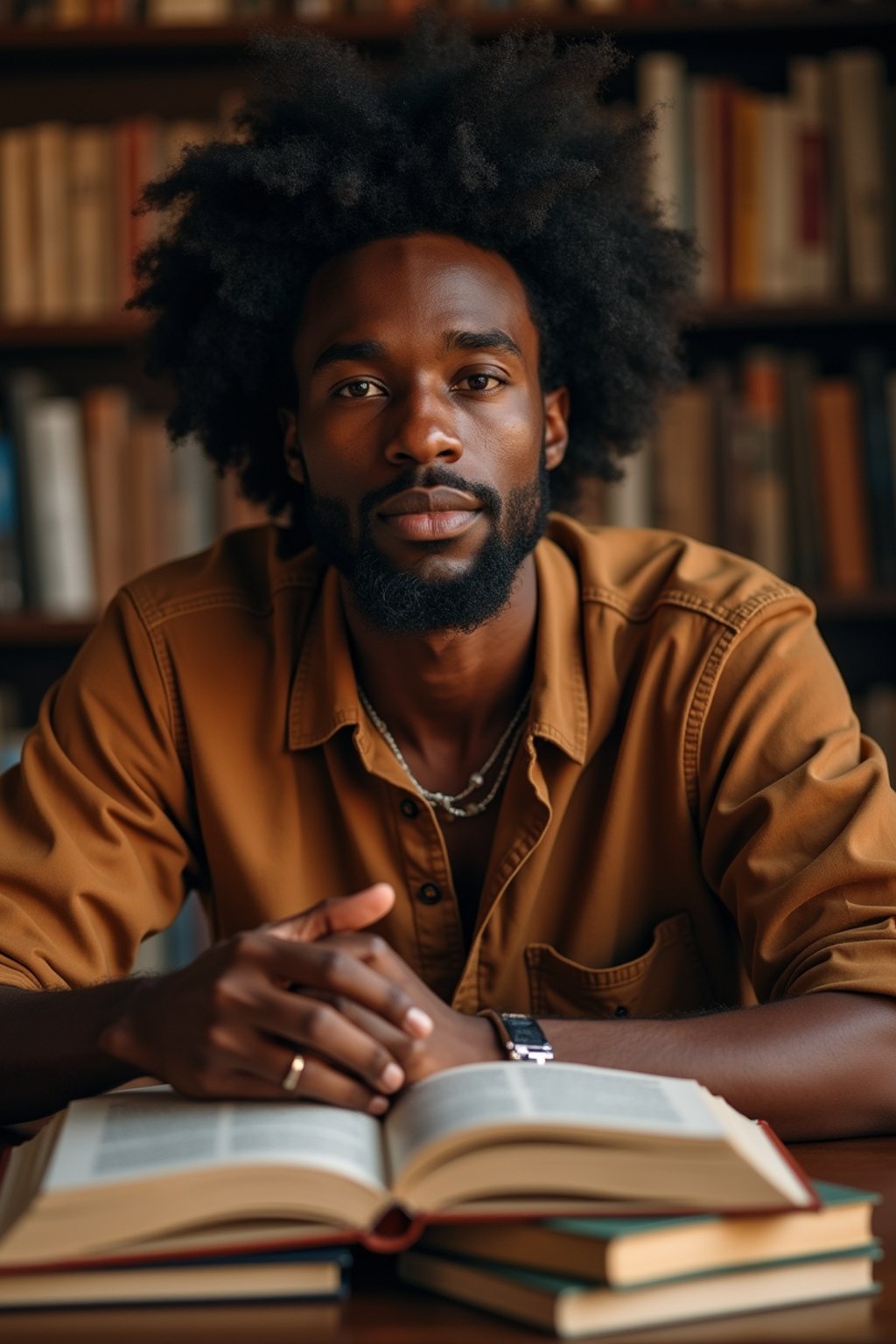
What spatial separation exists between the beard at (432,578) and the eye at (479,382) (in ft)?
0.35

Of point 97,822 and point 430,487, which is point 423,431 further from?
point 97,822

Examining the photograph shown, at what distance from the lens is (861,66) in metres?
2.35

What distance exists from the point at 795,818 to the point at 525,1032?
38 centimetres

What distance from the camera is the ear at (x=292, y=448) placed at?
68.0 inches

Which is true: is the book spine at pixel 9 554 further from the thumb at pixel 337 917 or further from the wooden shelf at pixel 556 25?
the thumb at pixel 337 917

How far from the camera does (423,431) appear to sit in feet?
4.86

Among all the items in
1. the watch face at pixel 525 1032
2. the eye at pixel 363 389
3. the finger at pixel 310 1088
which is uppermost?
the eye at pixel 363 389

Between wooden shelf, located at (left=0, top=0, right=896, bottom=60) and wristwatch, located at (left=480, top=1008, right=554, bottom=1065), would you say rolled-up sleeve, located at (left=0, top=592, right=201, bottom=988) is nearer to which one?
wristwatch, located at (left=480, top=1008, right=554, bottom=1065)

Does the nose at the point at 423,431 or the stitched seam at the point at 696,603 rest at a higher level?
the nose at the point at 423,431

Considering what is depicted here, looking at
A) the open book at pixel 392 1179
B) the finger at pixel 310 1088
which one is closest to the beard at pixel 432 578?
the finger at pixel 310 1088

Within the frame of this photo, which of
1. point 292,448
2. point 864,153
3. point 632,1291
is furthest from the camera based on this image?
point 864,153

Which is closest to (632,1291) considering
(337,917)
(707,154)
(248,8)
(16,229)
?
(337,917)

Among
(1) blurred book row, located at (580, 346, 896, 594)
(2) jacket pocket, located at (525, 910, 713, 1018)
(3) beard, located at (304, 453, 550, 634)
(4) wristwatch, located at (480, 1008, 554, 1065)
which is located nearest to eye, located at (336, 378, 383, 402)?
(3) beard, located at (304, 453, 550, 634)

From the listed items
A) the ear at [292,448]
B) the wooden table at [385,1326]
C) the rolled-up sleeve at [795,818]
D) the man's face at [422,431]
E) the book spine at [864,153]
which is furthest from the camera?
the book spine at [864,153]
